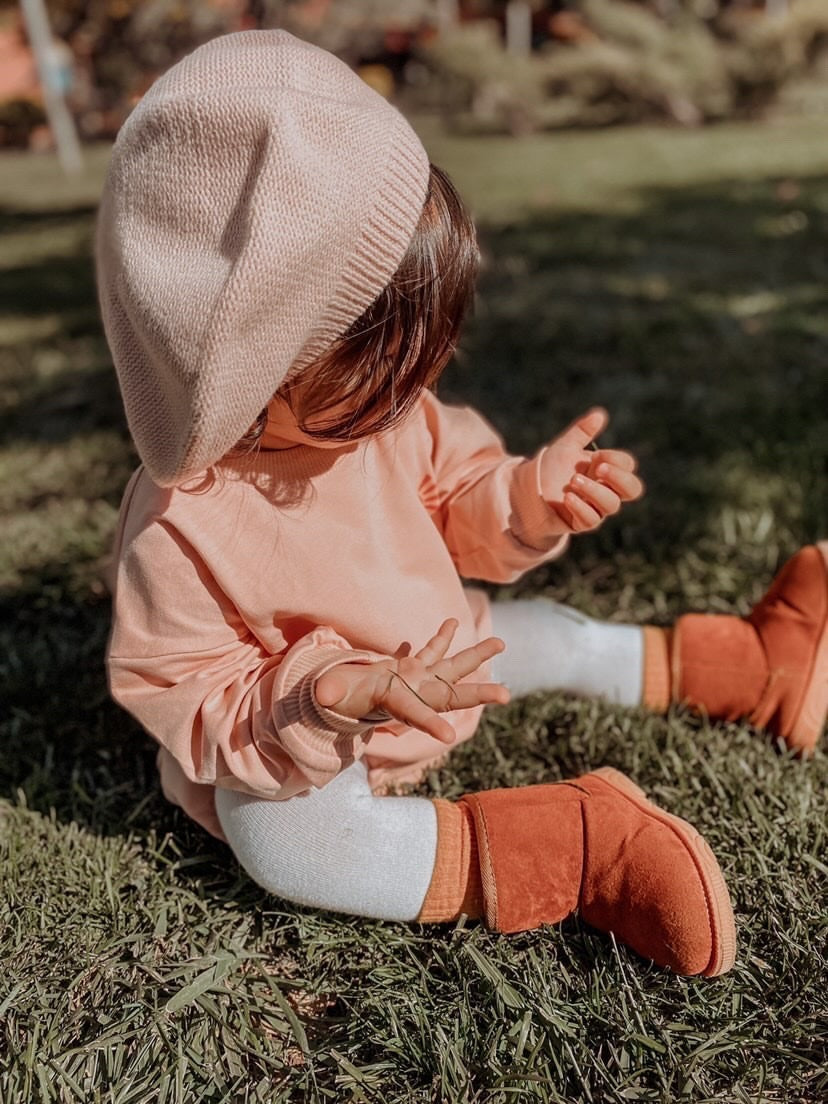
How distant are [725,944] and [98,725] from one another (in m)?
1.15

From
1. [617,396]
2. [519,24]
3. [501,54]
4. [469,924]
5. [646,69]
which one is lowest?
[519,24]

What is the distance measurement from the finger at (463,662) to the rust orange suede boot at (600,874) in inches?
13.5

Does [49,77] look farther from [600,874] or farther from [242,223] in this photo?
[600,874]

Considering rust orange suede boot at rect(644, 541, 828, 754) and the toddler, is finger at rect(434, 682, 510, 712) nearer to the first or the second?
the toddler

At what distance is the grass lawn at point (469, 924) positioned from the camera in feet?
4.17

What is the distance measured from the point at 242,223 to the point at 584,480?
0.66 metres

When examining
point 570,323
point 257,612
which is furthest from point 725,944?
point 570,323

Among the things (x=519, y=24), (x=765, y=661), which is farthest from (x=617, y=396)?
(x=519, y=24)

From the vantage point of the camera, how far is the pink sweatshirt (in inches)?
51.2

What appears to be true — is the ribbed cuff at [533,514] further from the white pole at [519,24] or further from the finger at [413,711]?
the white pole at [519,24]

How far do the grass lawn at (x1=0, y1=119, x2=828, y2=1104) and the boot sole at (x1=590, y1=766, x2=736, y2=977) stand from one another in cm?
5

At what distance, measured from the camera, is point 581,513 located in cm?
148

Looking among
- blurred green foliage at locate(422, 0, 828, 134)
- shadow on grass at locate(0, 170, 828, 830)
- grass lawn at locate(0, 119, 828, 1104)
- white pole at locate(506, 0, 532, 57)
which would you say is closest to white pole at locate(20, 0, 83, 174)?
blurred green foliage at locate(422, 0, 828, 134)

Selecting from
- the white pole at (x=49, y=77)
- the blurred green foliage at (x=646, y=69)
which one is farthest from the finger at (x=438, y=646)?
the blurred green foliage at (x=646, y=69)
